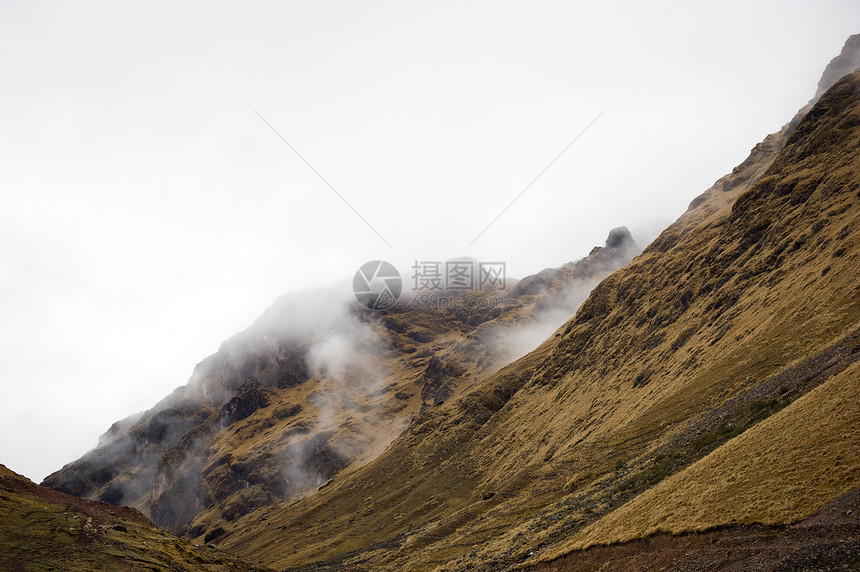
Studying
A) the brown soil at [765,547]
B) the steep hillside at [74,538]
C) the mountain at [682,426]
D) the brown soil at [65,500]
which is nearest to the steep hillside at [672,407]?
the mountain at [682,426]

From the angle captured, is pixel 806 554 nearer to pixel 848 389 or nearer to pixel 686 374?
pixel 848 389

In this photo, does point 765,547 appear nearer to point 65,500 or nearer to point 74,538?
point 74,538

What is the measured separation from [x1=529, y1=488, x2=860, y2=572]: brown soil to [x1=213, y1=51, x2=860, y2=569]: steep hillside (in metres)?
1.16

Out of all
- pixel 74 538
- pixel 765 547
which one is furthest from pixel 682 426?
pixel 74 538

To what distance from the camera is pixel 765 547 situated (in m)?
26.7

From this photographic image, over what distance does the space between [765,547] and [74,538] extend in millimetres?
54194

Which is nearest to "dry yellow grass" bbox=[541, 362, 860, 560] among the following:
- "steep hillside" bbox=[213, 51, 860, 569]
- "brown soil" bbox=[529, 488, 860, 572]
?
"steep hillside" bbox=[213, 51, 860, 569]

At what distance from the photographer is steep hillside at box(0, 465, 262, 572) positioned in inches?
1393

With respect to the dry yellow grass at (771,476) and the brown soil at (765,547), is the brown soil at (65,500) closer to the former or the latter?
the dry yellow grass at (771,476)

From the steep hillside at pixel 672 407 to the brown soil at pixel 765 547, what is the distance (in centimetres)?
116

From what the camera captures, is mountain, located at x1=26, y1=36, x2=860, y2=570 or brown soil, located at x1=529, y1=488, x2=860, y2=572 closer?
brown soil, located at x1=529, y1=488, x2=860, y2=572

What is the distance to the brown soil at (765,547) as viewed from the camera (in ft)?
76.1

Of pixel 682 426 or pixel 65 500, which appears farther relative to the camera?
pixel 682 426

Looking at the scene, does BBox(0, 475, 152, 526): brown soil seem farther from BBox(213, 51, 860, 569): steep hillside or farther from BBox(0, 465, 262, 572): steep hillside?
BBox(213, 51, 860, 569): steep hillside
